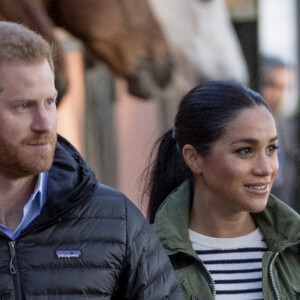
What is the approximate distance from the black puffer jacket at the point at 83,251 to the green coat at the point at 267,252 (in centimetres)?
50

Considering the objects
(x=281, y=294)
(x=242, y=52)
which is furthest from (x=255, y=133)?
(x=242, y=52)

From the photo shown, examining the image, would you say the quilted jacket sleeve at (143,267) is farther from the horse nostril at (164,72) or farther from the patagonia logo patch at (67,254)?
the horse nostril at (164,72)

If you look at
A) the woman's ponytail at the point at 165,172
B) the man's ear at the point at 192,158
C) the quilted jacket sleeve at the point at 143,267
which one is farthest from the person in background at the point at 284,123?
the quilted jacket sleeve at the point at 143,267

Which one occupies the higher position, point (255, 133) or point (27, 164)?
point (27, 164)

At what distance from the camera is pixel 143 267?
2508mm

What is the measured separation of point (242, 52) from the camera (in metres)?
8.16

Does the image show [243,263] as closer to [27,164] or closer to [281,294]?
[281,294]

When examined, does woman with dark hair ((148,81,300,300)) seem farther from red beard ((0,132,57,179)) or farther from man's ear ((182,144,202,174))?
red beard ((0,132,57,179))

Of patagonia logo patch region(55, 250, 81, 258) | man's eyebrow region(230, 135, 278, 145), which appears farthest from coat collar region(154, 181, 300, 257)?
patagonia logo patch region(55, 250, 81, 258)

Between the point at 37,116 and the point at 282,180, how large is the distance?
642cm

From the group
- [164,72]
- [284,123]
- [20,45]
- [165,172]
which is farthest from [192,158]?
[284,123]

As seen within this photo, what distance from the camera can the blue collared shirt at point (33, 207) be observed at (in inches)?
95.2

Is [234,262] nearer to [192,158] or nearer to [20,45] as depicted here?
[192,158]

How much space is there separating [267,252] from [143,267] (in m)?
0.82
